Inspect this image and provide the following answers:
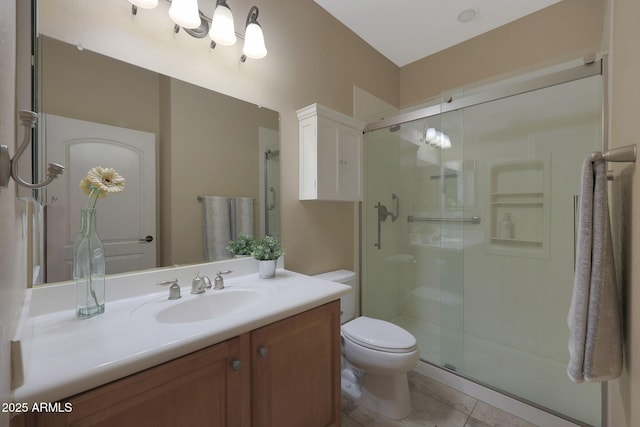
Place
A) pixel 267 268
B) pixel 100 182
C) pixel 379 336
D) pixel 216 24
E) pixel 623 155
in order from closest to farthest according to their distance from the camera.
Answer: pixel 623 155
pixel 100 182
pixel 216 24
pixel 267 268
pixel 379 336

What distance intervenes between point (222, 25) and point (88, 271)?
4.12ft

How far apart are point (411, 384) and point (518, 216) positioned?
1494mm

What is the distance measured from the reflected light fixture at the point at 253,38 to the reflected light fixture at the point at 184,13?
0.92ft

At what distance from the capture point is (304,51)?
1868mm

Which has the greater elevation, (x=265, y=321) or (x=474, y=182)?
(x=474, y=182)

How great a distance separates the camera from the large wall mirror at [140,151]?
3.22 feet

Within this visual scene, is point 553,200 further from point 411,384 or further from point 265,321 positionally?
point 265,321

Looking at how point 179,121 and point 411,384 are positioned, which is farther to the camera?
point 411,384

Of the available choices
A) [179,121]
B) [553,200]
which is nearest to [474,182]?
[553,200]

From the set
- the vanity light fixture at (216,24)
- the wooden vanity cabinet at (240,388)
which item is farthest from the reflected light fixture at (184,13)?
the wooden vanity cabinet at (240,388)

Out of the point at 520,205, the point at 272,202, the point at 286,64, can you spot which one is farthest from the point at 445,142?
the point at 272,202

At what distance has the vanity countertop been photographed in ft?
1.95

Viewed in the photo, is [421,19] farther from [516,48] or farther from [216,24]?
[216,24]

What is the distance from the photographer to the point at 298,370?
1.07 meters
